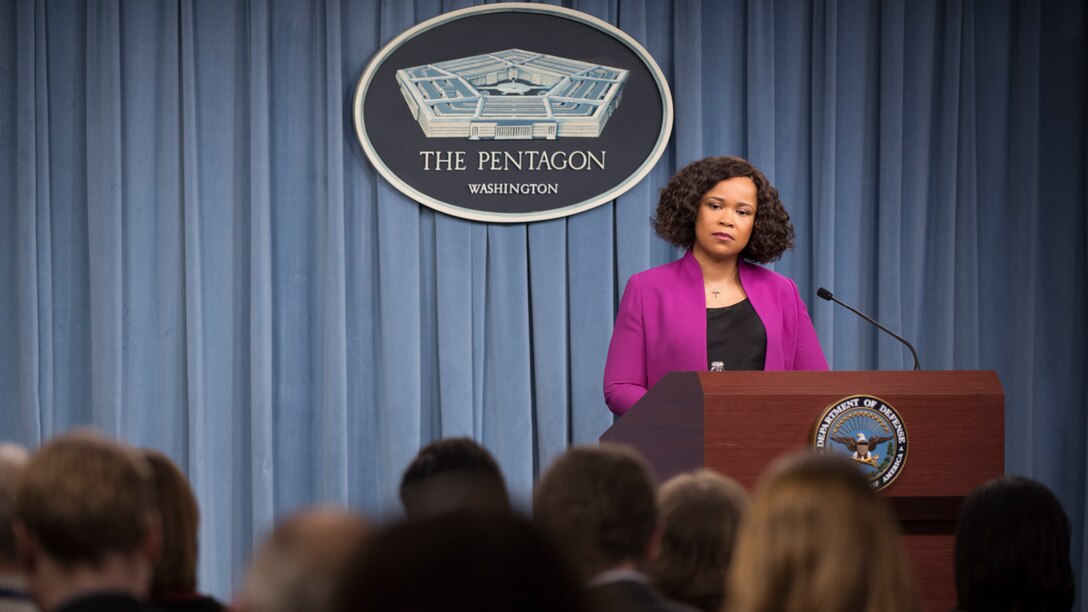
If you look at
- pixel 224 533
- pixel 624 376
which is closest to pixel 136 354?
pixel 224 533

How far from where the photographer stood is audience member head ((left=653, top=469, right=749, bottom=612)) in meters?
1.80

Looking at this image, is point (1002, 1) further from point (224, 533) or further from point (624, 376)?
point (224, 533)

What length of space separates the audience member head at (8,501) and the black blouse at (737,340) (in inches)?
84.0

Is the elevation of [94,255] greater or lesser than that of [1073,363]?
greater

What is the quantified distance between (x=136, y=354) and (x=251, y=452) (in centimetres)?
59

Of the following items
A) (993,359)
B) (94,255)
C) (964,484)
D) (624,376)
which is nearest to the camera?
(964,484)

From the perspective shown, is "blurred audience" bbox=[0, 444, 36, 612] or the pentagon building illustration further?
the pentagon building illustration

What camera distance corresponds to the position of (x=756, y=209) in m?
3.75

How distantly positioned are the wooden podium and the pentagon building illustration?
7.42 feet

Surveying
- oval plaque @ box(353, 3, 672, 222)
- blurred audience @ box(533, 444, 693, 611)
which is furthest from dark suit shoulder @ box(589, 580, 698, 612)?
oval plaque @ box(353, 3, 672, 222)

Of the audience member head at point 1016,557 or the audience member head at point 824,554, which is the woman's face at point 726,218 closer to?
the audience member head at point 1016,557

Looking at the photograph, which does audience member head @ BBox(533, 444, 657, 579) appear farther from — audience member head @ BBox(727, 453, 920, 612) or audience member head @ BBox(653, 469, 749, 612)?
audience member head @ BBox(727, 453, 920, 612)

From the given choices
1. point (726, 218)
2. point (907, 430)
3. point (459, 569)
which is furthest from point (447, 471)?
point (726, 218)

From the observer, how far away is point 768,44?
16.1 feet
